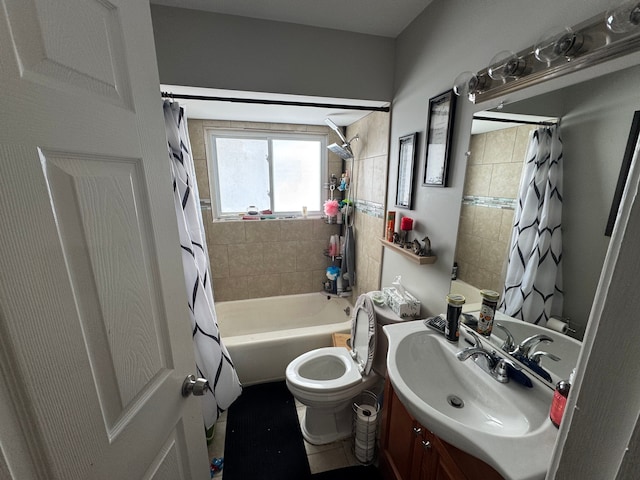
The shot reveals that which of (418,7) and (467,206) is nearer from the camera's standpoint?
(467,206)

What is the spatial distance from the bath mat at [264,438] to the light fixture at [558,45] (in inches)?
85.1

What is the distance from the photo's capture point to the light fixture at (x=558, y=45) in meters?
0.76

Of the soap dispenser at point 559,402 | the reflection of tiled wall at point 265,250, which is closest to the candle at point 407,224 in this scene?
the soap dispenser at point 559,402

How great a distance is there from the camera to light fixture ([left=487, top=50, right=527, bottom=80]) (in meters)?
0.92

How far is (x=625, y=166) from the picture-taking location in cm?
Answer: 72

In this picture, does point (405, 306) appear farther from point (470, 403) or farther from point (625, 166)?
point (625, 166)

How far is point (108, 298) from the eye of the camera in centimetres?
54

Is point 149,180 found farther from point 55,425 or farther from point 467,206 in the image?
point 467,206

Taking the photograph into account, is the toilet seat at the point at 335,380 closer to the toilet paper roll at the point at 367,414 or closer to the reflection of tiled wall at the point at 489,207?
the toilet paper roll at the point at 367,414

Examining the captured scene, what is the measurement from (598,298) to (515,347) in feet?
2.75

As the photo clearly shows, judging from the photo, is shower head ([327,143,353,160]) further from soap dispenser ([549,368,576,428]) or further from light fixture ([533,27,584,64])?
soap dispenser ([549,368,576,428])

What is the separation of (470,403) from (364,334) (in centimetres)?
74

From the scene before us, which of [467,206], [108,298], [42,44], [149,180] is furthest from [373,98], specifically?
[108,298]

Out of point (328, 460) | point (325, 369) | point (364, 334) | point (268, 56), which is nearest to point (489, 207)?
point (364, 334)
